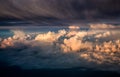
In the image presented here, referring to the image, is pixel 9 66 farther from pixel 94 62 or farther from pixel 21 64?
pixel 94 62

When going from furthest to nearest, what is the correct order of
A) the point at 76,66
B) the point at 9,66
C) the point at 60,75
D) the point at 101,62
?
the point at 101,62
the point at 76,66
the point at 9,66
the point at 60,75

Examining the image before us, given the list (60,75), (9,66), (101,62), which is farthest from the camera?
(101,62)

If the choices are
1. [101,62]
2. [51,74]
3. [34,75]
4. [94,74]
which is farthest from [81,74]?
[101,62]

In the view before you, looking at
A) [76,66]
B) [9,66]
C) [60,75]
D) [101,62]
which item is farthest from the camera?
[101,62]

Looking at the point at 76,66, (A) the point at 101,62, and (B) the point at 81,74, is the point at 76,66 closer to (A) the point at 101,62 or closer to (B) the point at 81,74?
(B) the point at 81,74

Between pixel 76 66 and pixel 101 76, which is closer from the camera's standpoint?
pixel 101 76

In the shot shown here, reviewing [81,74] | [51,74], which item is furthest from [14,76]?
[81,74]

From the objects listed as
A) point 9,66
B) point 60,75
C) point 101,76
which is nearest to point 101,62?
point 101,76

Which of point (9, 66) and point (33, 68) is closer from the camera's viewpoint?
point (9, 66)
